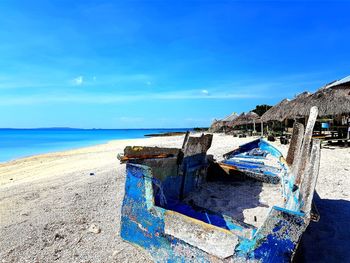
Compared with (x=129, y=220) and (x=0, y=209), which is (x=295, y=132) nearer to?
(x=129, y=220)

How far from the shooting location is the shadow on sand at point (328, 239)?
2.65 metres

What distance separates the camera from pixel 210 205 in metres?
3.64

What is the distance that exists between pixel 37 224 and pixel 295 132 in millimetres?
4053

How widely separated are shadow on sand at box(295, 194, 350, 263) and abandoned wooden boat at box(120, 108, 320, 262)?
469mm

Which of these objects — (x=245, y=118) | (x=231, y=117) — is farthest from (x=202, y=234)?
(x=231, y=117)

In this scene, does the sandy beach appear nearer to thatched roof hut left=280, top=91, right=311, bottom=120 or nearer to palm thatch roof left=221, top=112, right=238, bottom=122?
thatched roof hut left=280, top=91, right=311, bottom=120

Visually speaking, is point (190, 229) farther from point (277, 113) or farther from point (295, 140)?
point (277, 113)

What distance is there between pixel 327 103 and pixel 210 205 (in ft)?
37.8

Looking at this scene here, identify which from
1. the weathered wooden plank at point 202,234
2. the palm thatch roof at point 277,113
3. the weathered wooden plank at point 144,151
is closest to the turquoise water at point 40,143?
the palm thatch roof at point 277,113

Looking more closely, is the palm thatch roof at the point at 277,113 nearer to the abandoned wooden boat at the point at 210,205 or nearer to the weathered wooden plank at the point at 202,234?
the abandoned wooden boat at the point at 210,205

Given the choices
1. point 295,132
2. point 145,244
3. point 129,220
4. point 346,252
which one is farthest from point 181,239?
point 295,132

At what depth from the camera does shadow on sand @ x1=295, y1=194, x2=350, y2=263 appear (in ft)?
8.71

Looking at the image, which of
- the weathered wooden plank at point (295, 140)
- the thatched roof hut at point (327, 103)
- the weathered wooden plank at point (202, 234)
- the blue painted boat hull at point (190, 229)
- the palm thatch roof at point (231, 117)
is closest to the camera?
the blue painted boat hull at point (190, 229)

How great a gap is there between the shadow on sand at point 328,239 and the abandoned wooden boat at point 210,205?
47cm
